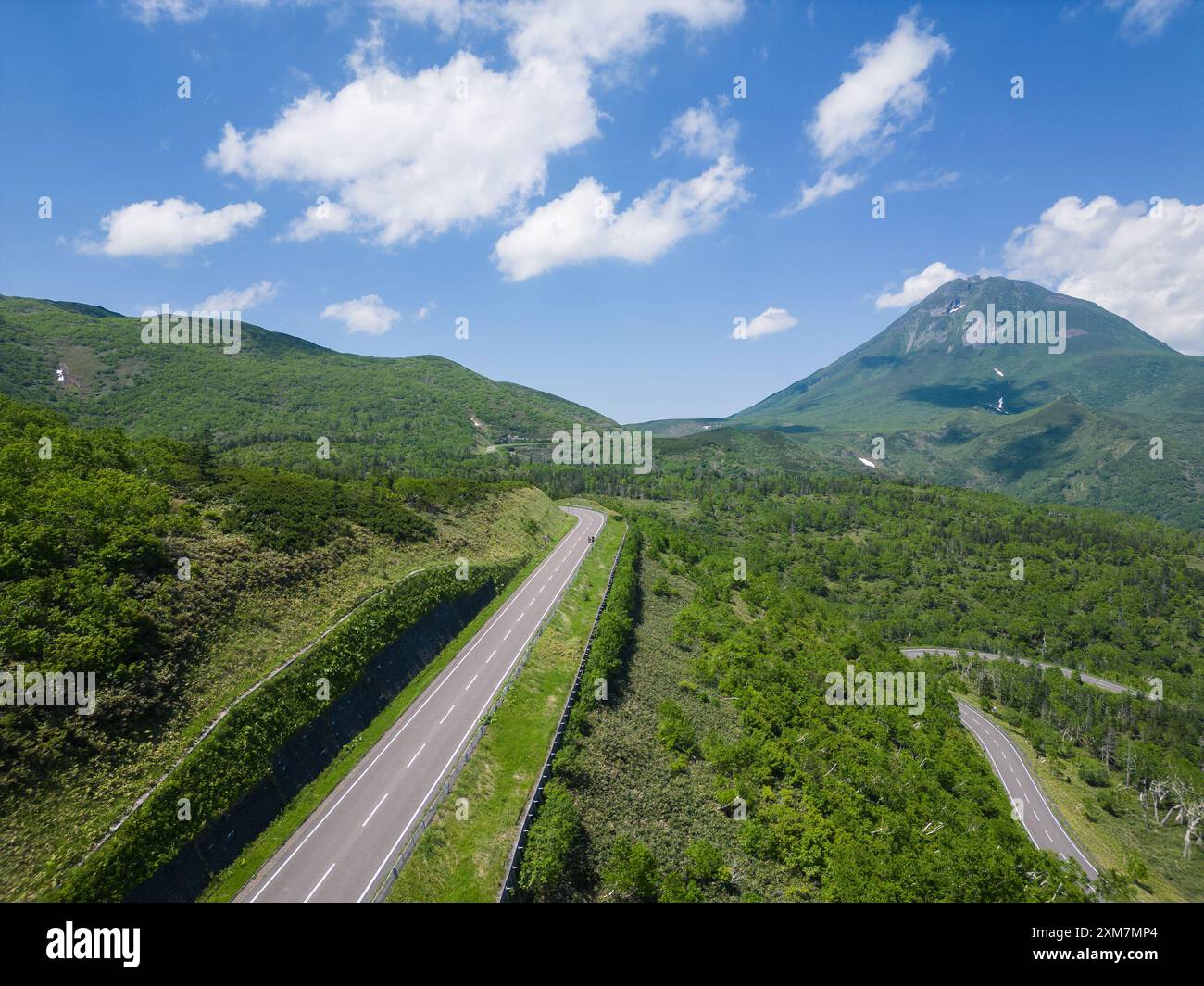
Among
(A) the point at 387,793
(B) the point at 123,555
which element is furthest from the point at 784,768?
(B) the point at 123,555

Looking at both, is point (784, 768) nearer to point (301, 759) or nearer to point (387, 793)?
point (387, 793)

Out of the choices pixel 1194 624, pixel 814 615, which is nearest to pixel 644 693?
pixel 814 615

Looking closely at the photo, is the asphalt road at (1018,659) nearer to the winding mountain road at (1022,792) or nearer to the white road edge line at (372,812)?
the winding mountain road at (1022,792)

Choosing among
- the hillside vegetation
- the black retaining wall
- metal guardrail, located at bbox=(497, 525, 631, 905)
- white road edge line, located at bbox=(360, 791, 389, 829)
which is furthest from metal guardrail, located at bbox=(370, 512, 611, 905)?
the hillside vegetation

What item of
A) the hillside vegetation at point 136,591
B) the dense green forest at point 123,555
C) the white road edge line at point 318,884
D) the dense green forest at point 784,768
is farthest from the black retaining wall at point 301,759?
the dense green forest at point 784,768

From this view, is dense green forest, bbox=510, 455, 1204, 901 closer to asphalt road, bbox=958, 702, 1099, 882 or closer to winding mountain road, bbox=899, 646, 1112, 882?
winding mountain road, bbox=899, 646, 1112, 882

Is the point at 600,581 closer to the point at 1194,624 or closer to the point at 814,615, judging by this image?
the point at 814,615
